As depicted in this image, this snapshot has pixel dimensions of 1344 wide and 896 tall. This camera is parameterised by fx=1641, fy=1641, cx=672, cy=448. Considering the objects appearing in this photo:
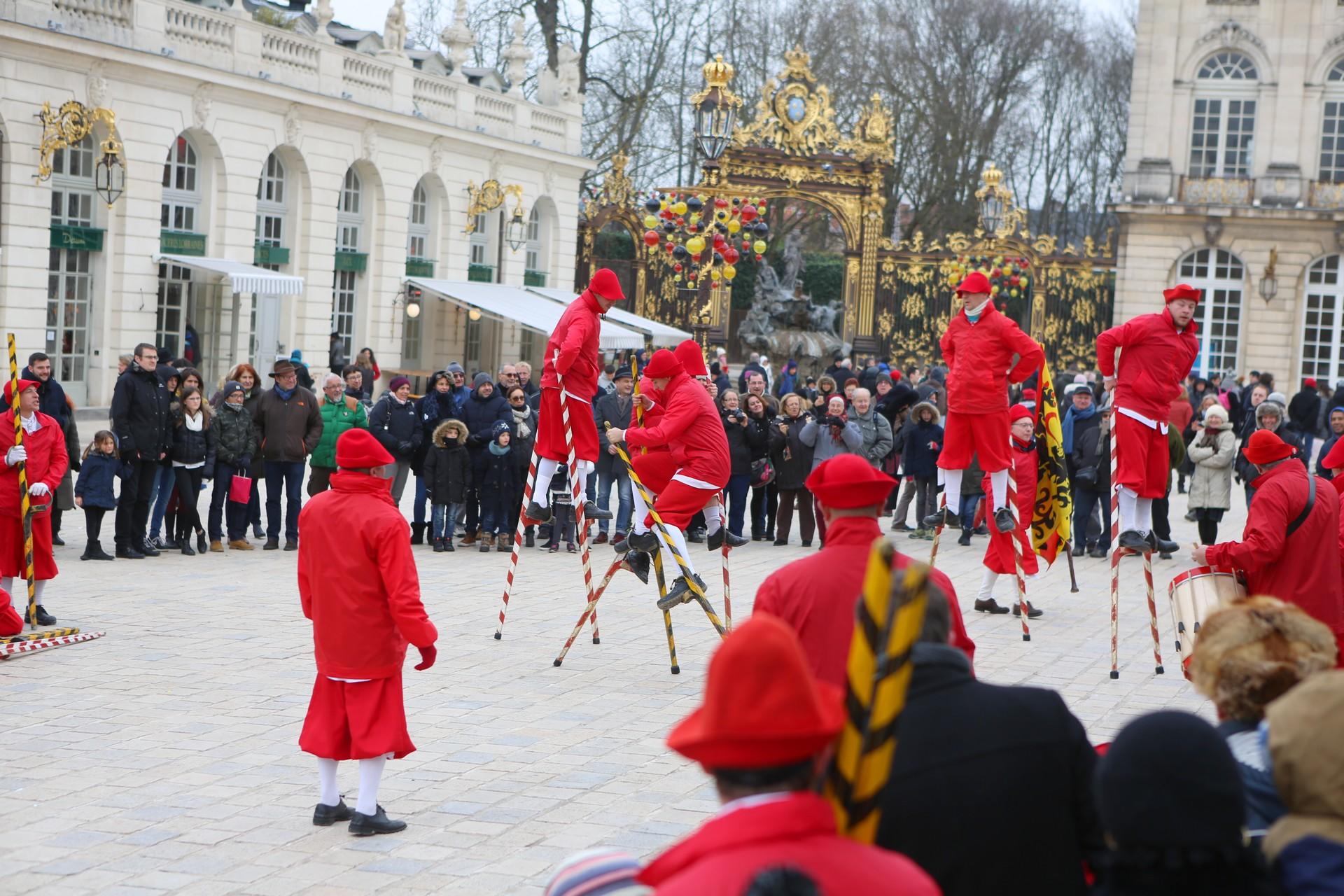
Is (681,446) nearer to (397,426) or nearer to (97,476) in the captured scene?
(97,476)

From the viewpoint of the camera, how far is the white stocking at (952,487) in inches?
479

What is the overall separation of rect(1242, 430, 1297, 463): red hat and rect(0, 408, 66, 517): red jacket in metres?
7.59

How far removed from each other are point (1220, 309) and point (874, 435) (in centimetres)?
2804

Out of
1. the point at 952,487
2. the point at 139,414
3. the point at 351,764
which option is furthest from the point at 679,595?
the point at 139,414

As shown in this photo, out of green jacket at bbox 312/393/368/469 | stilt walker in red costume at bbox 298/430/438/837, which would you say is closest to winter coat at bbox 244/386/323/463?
green jacket at bbox 312/393/368/469

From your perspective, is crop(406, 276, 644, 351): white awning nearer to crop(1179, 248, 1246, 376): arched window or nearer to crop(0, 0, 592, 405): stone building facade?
crop(0, 0, 592, 405): stone building facade

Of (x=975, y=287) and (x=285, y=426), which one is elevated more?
(x=975, y=287)

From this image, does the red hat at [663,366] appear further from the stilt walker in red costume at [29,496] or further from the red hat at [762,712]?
the red hat at [762,712]

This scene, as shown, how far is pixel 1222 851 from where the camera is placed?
3.03 metres

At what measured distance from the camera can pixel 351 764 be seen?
8039mm

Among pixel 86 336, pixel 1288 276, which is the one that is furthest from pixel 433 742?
pixel 1288 276

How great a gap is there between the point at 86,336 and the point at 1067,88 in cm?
4094

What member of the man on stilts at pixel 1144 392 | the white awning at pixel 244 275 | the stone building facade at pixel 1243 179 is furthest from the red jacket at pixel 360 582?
the stone building facade at pixel 1243 179

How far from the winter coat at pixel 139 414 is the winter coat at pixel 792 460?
659 centimetres
